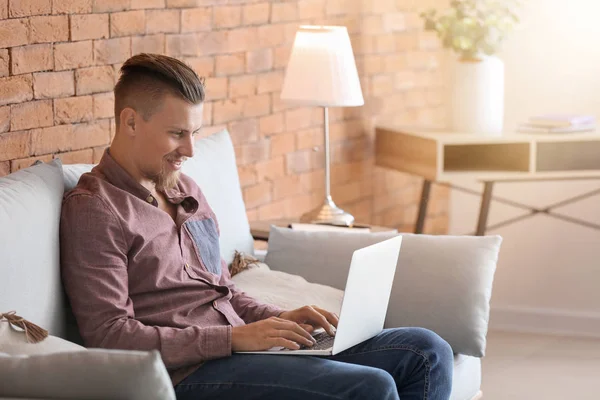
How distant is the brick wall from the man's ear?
0.49 m

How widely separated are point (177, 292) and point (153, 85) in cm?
43

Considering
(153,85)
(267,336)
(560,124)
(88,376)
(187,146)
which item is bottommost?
(267,336)

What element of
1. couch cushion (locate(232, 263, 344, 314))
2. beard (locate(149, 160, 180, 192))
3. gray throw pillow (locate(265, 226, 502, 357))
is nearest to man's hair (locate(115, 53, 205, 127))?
beard (locate(149, 160, 180, 192))

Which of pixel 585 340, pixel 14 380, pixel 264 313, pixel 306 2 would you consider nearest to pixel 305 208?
pixel 306 2

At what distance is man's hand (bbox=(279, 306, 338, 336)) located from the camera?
213 centimetres

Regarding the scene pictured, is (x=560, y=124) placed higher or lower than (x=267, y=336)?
higher

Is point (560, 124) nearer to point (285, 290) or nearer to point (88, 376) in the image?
point (285, 290)

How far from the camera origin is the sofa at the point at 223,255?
6.21 ft

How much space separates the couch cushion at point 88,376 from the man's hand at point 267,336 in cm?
48

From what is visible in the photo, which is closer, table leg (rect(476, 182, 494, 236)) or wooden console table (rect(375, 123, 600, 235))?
wooden console table (rect(375, 123, 600, 235))

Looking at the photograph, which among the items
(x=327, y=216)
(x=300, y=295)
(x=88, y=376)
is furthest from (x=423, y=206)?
(x=88, y=376)

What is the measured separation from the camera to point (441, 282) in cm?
260

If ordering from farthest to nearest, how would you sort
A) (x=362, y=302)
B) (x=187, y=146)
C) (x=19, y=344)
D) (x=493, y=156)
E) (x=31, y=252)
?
(x=493, y=156), (x=187, y=146), (x=362, y=302), (x=31, y=252), (x=19, y=344)

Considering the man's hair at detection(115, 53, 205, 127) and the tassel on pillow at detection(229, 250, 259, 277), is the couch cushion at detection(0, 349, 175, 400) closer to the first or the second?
the man's hair at detection(115, 53, 205, 127)
